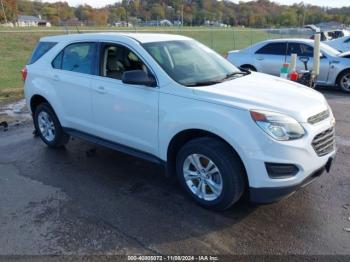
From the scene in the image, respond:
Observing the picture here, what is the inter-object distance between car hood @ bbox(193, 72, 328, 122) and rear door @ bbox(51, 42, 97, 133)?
70.0 inches

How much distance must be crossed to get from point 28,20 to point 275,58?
89.2 m

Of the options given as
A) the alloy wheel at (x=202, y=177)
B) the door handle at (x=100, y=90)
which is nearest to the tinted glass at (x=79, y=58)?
the door handle at (x=100, y=90)

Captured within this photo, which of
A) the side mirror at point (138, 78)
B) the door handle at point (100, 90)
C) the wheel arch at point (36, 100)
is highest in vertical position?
the side mirror at point (138, 78)

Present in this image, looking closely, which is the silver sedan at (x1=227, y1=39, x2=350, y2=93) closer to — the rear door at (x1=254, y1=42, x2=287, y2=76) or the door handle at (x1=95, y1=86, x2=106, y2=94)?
the rear door at (x1=254, y1=42, x2=287, y2=76)

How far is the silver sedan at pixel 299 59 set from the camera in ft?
32.7

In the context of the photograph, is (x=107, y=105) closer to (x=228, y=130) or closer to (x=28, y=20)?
(x=228, y=130)

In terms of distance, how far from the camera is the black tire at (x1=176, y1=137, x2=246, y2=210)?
11.4ft

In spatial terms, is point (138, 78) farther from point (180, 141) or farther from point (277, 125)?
point (277, 125)

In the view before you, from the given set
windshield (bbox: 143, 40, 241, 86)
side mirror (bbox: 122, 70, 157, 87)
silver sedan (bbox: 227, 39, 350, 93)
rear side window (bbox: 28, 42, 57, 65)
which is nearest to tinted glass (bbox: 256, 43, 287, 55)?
silver sedan (bbox: 227, 39, 350, 93)

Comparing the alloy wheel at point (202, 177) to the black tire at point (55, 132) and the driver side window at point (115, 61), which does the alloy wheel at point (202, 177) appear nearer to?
the driver side window at point (115, 61)

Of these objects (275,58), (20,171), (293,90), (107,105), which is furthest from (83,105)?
(275,58)

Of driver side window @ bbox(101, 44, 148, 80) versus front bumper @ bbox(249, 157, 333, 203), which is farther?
driver side window @ bbox(101, 44, 148, 80)

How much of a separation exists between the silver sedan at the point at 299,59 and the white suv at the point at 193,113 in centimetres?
627

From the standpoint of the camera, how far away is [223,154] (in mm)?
3502
